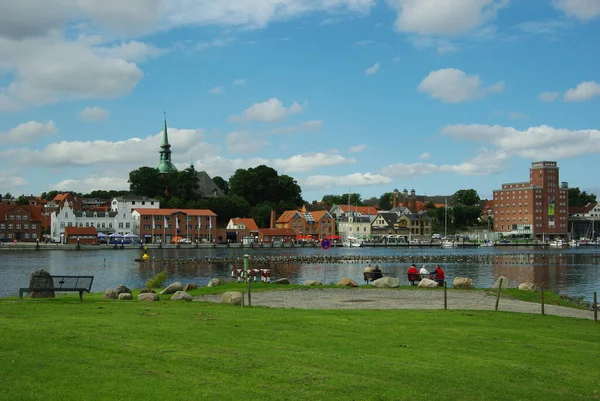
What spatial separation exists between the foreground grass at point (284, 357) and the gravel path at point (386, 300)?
5267 millimetres

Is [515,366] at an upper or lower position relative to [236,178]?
lower

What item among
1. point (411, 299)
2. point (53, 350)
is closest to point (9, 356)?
point (53, 350)

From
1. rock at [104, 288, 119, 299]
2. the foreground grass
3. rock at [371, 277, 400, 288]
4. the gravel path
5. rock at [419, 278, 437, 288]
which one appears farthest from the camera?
rock at [371, 277, 400, 288]

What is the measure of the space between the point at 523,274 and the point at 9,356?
230 ft

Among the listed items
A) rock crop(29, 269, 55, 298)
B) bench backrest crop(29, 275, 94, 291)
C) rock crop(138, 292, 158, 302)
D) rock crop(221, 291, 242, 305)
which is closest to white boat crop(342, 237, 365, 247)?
rock crop(138, 292, 158, 302)

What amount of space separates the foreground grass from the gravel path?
5.27 metres

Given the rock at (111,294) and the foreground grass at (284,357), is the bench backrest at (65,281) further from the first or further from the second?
the foreground grass at (284,357)

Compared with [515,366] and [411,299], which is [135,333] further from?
[411,299]

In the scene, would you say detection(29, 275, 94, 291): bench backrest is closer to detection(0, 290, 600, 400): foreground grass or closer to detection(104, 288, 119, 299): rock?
detection(104, 288, 119, 299): rock

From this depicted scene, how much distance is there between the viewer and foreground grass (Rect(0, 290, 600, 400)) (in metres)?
10.8

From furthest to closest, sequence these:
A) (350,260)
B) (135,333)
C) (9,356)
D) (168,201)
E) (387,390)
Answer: (168,201) → (350,260) → (135,333) → (9,356) → (387,390)

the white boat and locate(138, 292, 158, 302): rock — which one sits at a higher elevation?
locate(138, 292, 158, 302): rock

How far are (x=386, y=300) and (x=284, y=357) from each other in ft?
53.4

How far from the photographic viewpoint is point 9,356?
487 inches
